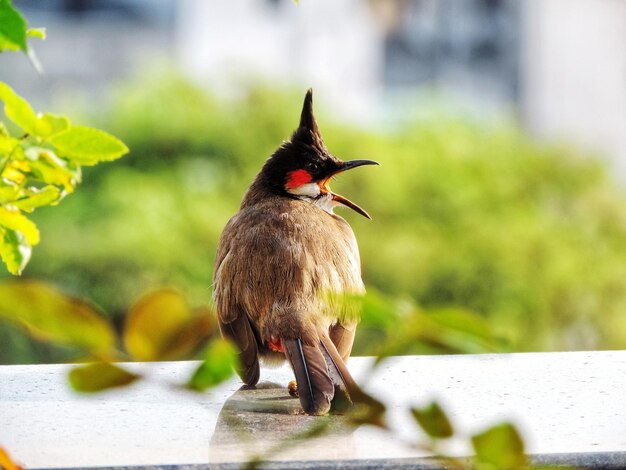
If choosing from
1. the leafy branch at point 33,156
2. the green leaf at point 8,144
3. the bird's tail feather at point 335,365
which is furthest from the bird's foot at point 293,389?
the green leaf at point 8,144

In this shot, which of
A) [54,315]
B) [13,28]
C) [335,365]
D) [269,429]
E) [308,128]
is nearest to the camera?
[54,315]

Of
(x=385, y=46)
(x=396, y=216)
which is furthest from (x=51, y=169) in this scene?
(x=385, y=46)

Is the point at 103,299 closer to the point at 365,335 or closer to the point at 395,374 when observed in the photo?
the point at 365,335

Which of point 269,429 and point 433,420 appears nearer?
point 433,420

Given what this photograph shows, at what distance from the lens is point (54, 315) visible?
1.68 ft

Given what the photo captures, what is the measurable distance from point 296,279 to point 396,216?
5169 mm

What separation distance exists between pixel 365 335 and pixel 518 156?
6.41 feet

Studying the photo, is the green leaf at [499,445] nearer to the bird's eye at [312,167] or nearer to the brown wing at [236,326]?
the brown wing at [236,326]

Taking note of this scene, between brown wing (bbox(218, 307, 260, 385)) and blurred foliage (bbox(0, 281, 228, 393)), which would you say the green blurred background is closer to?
brown wing (bbox(218, 307, 260, 385))

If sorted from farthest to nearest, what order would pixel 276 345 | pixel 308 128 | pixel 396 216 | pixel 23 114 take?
pixel 396 216 < pixel 308 128 < pixel 276 345 < pixel 23 114

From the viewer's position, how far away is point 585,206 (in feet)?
23.0

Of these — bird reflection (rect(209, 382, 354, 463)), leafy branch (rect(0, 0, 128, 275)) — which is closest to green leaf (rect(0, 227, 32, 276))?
leafy branch (rect(0, 0, 128, 275))

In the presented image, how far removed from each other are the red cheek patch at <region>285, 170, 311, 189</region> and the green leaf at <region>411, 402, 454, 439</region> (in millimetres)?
1270

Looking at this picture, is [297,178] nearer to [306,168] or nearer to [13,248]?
[306,168]
